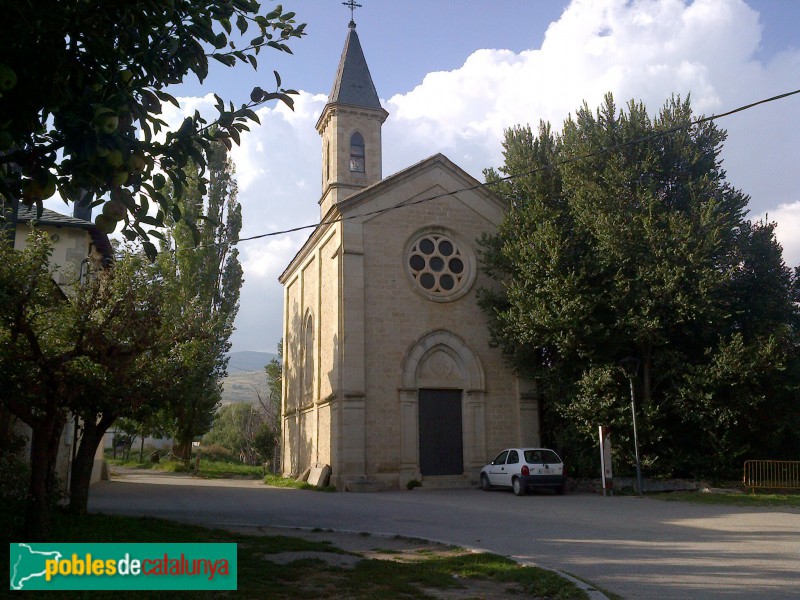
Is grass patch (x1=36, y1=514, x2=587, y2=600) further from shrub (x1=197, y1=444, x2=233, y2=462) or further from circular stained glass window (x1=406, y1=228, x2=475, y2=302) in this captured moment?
shrub (x1=197, y1=444, x2=233, y2=462)

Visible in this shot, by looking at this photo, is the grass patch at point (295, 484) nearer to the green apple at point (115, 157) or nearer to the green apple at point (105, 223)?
the green apple at point (105, 223)

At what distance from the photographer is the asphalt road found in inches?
296

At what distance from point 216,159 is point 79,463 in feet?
81.0

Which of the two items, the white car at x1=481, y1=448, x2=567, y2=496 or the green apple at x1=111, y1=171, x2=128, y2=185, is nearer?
the green apple at x1=111, y1=171, x2=128, y2=185

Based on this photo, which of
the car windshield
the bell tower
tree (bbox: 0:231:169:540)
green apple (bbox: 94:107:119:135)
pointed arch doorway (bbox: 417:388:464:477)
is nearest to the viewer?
green apple (bbox: 94:107:119:135)

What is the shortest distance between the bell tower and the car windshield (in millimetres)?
15679

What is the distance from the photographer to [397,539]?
1072 centimetres

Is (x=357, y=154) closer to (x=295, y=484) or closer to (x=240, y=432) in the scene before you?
(x=295, y=484)

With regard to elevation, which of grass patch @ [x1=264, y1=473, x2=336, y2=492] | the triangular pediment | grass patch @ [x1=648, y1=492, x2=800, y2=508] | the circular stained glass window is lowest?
grass patch @ [x1=264, y1=473, x2=336, y2=492]

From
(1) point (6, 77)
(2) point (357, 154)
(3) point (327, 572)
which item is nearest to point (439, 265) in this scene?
(2) point (357, 154)

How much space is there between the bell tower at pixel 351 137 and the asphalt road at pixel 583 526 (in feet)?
52.4

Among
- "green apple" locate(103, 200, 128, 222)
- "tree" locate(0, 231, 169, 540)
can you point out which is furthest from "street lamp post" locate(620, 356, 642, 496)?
"green apple" locate(103, 200, 128, 222)

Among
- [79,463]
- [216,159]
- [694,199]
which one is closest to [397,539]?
[79,463]

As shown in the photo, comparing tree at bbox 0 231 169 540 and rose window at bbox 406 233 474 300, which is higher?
rose window at bbox 406 233 474 300
